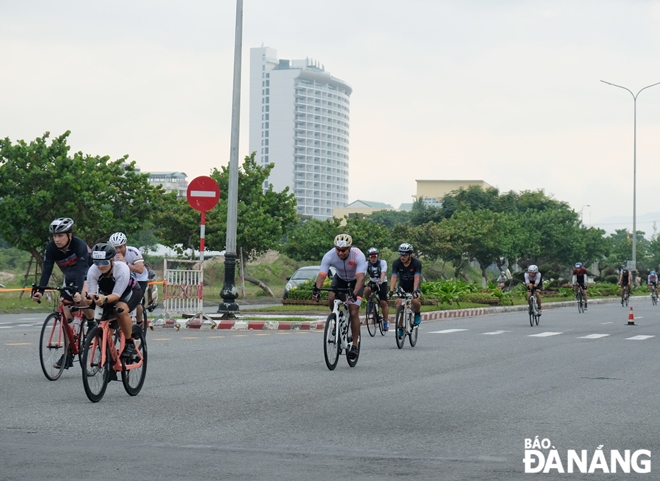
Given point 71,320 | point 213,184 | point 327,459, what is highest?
point 213,184

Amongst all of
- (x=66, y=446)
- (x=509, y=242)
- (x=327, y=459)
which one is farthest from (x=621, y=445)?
(x=509, y=242)

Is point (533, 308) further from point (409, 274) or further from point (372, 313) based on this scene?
point (409, 274)

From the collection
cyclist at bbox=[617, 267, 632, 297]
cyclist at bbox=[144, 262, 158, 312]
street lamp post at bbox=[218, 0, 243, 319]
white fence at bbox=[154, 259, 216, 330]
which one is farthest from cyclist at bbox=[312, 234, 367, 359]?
cyclist at bbox=[617, 267, 632, 297]

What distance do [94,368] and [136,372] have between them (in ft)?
2.74

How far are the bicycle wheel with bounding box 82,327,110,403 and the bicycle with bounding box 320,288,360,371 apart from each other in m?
4.07

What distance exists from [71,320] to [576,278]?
101 ft

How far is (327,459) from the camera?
7949mm

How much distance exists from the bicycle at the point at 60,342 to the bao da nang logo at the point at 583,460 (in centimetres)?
634

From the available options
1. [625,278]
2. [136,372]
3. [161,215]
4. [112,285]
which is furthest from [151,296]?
[625,278]

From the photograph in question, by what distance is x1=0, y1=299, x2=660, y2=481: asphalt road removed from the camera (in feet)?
25.1

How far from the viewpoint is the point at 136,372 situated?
11805mm

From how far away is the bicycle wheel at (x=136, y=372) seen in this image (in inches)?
456

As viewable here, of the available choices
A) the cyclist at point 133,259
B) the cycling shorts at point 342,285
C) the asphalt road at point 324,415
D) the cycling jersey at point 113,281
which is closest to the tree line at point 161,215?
the asphalt road at point 324,415

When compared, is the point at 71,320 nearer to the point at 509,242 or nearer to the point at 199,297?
the point at 199,297
